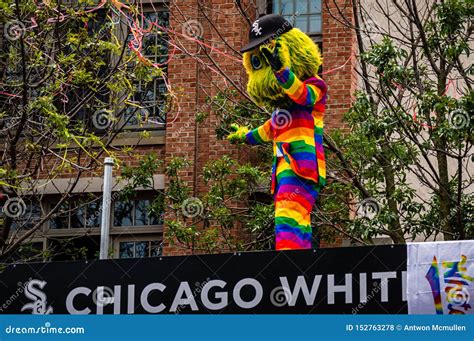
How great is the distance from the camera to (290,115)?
9.78 m

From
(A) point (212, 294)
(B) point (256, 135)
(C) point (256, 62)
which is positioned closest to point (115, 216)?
(B) point (256, 135)

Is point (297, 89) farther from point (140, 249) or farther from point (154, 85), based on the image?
point (140, 249)

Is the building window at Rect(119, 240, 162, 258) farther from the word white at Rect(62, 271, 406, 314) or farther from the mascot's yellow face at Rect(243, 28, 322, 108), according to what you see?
the word white at Rect(62, 271, 406, 314)

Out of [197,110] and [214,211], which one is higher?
[197,110]

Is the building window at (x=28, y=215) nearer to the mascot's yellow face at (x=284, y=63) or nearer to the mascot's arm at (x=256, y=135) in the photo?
the mascot's arm at (x=256, y=135)

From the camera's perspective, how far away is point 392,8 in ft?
53.3

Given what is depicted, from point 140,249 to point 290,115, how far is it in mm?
7570

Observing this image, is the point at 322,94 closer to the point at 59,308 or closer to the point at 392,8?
the point at 59,308

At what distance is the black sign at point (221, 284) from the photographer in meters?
7.84

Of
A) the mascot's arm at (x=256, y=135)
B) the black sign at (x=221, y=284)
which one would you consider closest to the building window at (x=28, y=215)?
the mascot's arm at (x=256, y=135)

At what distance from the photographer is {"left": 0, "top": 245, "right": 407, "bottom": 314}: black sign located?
25.7 feet

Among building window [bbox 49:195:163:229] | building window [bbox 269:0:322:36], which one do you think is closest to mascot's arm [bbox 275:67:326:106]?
building window [bbox 269:0:322:36]

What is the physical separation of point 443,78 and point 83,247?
217 inches

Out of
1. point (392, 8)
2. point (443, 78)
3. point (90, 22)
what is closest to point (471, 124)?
point (443, 78)
